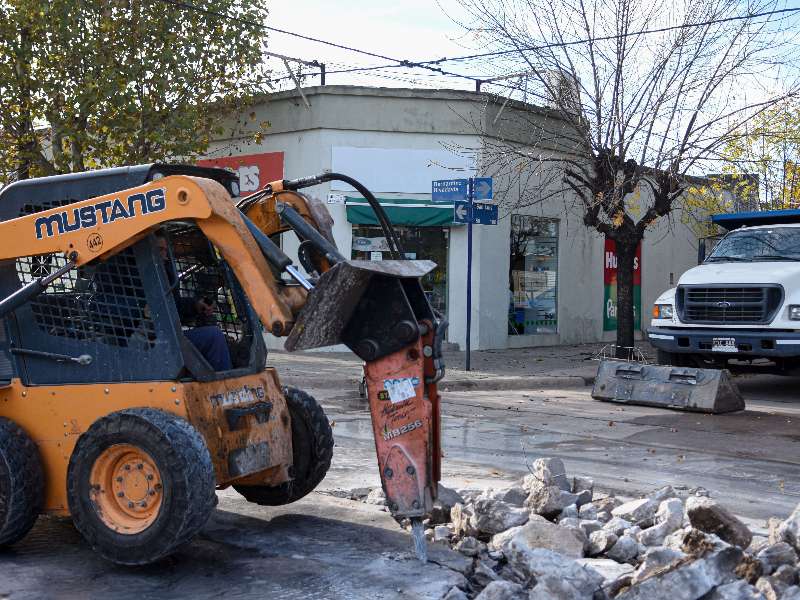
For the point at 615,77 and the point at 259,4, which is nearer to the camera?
the point at 615,77

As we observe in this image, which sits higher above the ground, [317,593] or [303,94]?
[303,94]

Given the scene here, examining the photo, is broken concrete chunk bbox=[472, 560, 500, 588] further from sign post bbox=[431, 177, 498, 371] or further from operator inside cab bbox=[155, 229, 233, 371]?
sign post bbox=[431, 177, 498, 371]

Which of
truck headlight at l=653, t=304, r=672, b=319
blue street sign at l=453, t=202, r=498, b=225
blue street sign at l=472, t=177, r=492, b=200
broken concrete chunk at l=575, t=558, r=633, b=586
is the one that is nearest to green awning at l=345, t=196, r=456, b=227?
blue street sign at l=453, t=202, r=498, b=225

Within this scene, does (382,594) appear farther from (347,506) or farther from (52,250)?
(52,250)

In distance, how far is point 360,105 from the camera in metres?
19.1

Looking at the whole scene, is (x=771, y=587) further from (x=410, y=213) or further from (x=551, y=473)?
(x=410, y=213)

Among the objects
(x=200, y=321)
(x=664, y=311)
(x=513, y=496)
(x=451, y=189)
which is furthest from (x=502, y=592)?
(x=451, y=189)

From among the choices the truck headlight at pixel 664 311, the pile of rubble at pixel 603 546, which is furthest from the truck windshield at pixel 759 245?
the pile of rubble at pixel 603 546

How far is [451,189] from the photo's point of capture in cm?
1541

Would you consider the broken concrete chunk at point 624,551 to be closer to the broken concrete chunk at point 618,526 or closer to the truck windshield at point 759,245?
the broken concrete chunk at point 618,526

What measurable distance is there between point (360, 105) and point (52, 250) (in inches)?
565

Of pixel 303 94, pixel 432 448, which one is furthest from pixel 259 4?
pixel 432 448

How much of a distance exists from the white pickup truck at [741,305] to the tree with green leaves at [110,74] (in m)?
9.54

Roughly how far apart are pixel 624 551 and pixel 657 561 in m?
0.47
